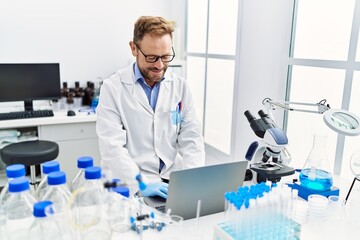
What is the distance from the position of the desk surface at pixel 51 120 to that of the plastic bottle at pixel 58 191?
2.03 m

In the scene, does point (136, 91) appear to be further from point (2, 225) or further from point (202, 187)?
point (2, 225)

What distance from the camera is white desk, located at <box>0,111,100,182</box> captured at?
9.23 ft

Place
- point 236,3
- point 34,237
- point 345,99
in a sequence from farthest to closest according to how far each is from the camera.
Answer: point 236,3 < point 345,99 < point 34,237

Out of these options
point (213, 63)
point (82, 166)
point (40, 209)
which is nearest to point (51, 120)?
point (213, 63)

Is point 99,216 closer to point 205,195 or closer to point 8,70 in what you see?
point 205,195

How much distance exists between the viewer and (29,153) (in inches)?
94.5

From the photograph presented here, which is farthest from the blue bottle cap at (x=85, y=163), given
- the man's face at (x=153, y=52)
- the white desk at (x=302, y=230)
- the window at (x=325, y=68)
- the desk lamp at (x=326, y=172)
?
the window at (x=325, y=68)

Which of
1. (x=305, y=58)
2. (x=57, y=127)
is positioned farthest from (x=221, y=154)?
(x=57, y=127)

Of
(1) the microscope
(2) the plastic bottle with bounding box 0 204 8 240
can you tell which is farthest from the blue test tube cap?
(1) the microscope

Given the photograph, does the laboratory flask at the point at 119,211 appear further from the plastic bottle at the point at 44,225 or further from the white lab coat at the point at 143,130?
the white lab coat at the point at 143,130

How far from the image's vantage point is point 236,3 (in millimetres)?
2613

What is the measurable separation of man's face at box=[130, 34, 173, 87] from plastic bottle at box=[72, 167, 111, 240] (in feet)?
2.67

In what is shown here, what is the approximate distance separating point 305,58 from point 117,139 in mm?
1320

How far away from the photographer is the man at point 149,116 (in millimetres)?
1565
